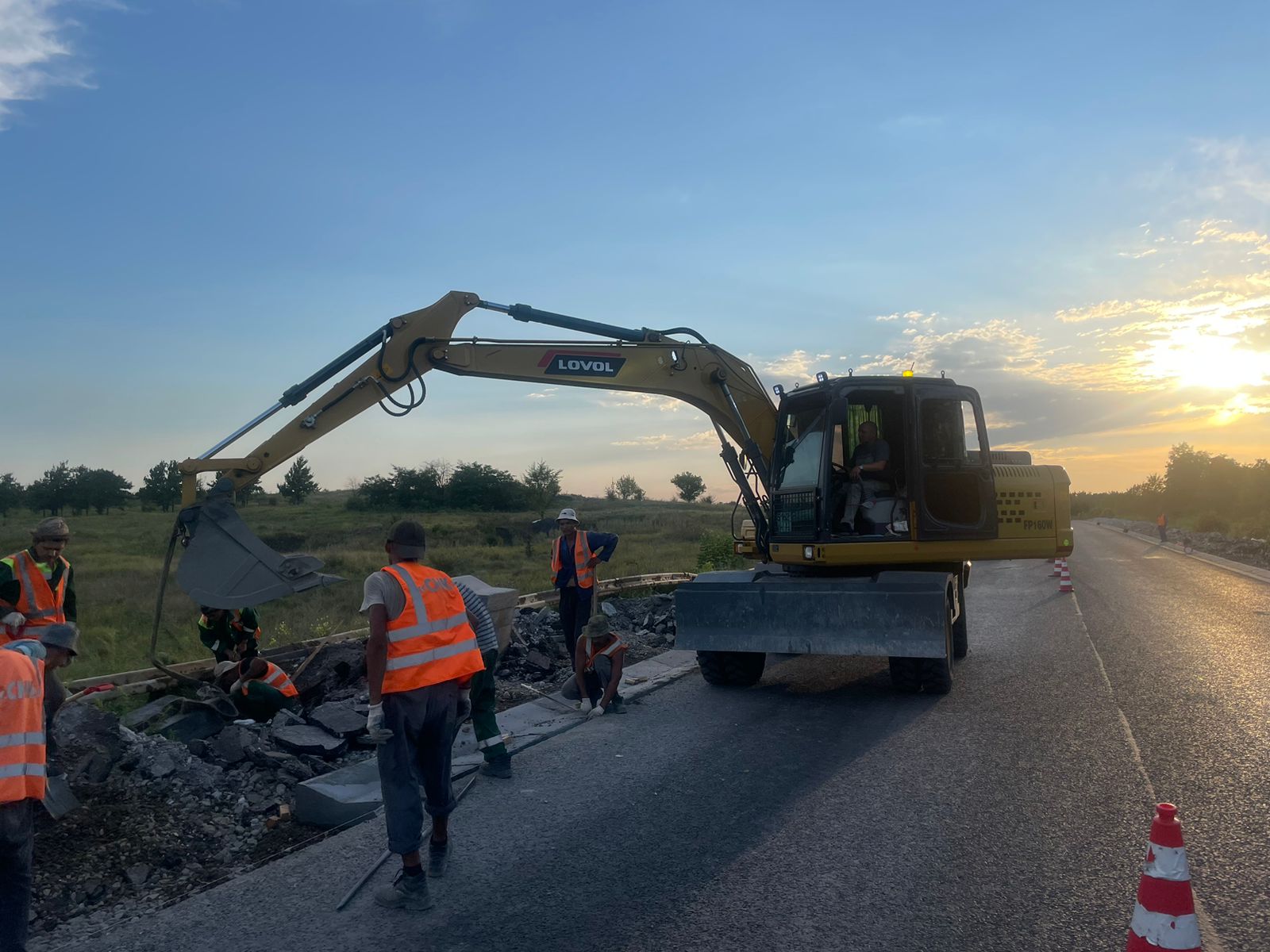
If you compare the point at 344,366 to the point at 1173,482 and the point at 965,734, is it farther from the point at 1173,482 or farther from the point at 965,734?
the point at 1173,482

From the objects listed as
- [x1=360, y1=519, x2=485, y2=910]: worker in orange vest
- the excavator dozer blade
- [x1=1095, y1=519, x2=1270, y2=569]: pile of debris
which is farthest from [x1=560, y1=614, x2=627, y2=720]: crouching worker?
[x1=1095, y1=519, x2=1270, y2=569]: pile of debris

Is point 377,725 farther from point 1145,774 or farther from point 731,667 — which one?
point 731,667

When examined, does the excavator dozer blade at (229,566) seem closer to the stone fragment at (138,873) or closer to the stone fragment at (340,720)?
the stone fragment at (340,720)

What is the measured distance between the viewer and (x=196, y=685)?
8.91 metres

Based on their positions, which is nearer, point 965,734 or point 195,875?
point 195,875

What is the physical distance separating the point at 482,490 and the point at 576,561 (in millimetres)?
43076

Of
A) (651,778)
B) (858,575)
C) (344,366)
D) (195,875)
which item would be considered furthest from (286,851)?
(858,575)

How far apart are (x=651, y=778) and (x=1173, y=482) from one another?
97835mm

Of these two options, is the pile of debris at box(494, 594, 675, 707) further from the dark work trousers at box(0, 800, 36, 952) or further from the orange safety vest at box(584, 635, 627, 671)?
the dark work trousers at box(0, 800, 36, 952)

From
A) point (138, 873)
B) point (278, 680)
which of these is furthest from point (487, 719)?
point (278, 680)

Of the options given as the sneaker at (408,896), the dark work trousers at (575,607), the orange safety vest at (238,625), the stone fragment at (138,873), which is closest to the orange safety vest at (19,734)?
the sneaker at (408,896)

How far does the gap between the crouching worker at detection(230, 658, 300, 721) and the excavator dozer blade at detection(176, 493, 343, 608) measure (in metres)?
1.19

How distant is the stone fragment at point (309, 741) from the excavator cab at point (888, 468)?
4730 millimetres

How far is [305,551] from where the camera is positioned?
3105cm
